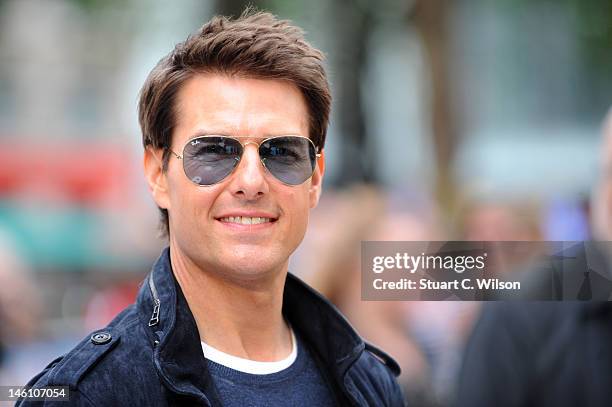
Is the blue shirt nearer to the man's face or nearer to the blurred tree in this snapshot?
the man's face

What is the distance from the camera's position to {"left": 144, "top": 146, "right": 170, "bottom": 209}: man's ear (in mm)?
2953

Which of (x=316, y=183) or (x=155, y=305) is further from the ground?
(x=316, y=183)

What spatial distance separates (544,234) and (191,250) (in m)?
3.23

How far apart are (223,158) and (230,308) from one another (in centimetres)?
41

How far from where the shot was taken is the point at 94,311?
8.40m

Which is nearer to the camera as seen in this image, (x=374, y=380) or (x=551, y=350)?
(x=374, y=380)

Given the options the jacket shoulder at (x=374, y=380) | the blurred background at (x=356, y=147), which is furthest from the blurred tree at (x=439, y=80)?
the jacket shoulder at (x=374, y=380)

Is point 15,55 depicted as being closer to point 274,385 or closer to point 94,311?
point 94,311

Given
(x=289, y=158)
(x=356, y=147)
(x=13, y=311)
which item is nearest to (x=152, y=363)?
(x=289, y=158)

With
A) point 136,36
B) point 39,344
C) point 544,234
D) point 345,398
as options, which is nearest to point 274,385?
point 345,398

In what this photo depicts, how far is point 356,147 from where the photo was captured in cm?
1234

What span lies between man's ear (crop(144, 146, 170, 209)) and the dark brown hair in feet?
0.09

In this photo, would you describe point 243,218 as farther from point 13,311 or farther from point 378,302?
point 13,311

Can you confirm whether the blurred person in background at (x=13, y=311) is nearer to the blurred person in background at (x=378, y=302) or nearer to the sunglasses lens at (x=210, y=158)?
the blurred person in background at (x=378, y=302)
